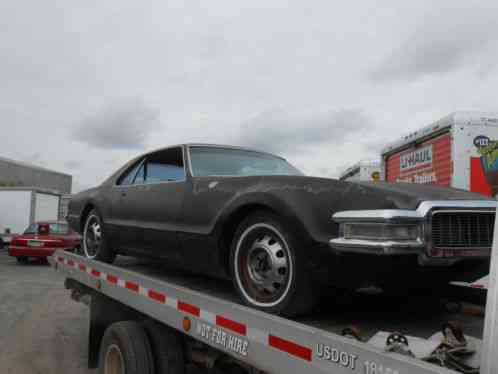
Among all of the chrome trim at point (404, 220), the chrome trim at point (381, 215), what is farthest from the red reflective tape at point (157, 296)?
the chrome trim at point (381, 215)

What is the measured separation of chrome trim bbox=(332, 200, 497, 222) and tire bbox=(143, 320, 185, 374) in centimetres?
158

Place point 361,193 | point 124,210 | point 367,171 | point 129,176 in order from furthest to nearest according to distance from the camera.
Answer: point 367,171, point 129,176, point 124,210, point 361,193

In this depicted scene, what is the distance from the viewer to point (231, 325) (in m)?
2.38

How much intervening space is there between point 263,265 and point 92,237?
267cm

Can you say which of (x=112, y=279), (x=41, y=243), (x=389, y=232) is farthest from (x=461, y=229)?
(x=41, y=243)

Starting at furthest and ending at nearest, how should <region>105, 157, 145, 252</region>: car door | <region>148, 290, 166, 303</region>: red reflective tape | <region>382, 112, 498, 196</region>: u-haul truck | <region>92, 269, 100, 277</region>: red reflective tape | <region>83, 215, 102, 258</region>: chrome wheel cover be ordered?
<region>382, 112, 498, 196</region>: u-haul truck → <region>83, 215, 102, 258</region>: chrome wheel cover → <region>92, 269, 100, 277</region>: red reflective tape → <region>105, 157, 145, 252</region>: car door → <region>148, 290, 166, 303</region>: red reflective tape

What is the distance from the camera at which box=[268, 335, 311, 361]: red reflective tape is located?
6.31 ft

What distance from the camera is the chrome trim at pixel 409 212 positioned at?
200 cm

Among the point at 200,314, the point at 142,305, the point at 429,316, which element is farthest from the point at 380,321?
the point at 142,305

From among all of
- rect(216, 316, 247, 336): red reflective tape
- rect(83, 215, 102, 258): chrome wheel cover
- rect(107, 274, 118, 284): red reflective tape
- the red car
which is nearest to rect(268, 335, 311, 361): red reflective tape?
Result: rect(216, 316, 247, 336): red reflective tape

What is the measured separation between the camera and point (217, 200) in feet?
9.51

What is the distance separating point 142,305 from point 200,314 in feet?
2.57

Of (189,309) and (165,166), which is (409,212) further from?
(165,166)

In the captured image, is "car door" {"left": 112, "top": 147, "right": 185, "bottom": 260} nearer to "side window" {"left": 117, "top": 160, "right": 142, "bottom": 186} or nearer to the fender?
"side window" {"left": 117, "top": 160, "right": 142, "bottom": 186}
